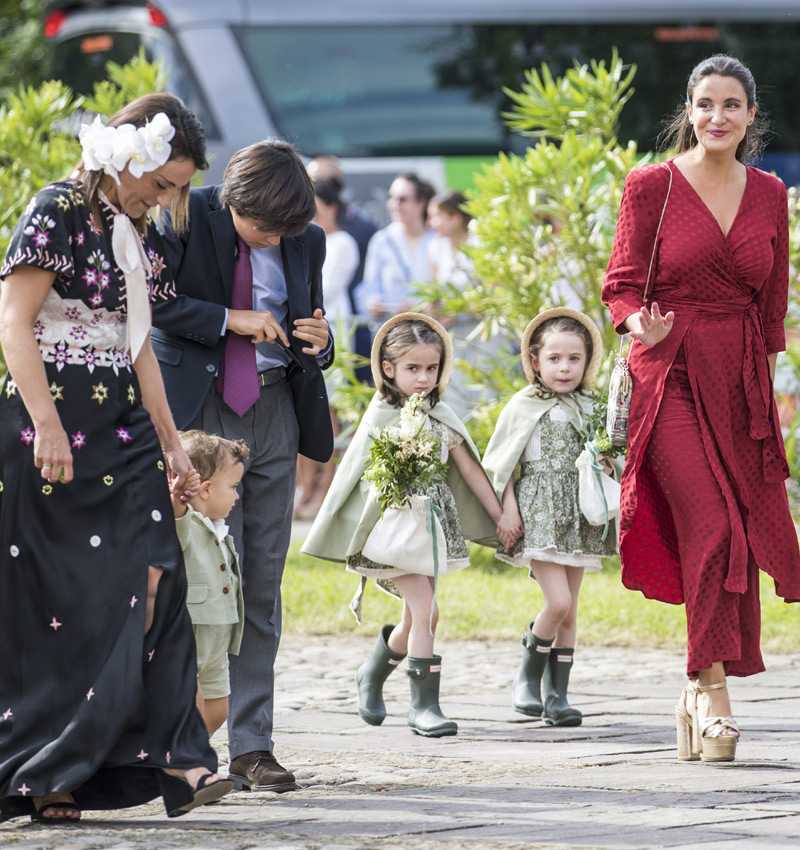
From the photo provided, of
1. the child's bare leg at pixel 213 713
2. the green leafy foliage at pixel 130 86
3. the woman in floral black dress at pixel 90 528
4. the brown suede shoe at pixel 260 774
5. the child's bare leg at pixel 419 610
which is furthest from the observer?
the green leafy foliage at pixel 130 86

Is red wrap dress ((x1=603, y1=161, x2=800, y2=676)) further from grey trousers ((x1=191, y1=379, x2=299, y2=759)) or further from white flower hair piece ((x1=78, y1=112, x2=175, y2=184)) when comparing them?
white flower hair piece ((x1=78, y1=112, x2=175, y2=184))

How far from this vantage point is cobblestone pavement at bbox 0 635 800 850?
388 centimetres

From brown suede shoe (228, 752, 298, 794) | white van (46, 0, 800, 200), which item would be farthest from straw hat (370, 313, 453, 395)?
white van (46, 0, 800, 200)

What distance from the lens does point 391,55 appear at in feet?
50.8

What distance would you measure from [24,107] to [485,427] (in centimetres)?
337

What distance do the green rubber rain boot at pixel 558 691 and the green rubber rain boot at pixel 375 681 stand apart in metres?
0.56

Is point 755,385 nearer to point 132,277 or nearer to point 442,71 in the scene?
point 132,277

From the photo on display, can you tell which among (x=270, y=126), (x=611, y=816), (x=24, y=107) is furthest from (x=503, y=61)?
(x=611, y=816)

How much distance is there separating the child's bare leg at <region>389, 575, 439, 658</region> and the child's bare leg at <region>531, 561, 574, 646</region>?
→ 0.44 m

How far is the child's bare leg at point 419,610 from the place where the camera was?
5.76 m

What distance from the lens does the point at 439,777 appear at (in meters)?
4.77

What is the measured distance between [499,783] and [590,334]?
7.15 feet

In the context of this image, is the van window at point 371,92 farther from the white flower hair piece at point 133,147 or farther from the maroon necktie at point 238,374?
the white flower hair piece at point 133,147

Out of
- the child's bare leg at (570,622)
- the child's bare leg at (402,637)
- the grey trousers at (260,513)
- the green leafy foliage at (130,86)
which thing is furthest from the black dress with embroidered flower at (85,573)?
the green leafy foliage at (130,86)
